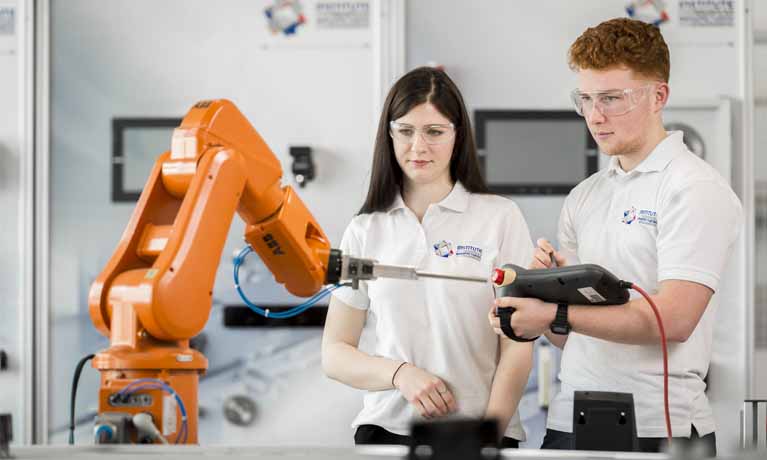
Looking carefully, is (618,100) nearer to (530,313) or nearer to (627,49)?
(627,49)

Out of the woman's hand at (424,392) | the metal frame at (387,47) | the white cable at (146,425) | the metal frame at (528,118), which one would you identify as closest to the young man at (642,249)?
the woman's hand at (424,392)

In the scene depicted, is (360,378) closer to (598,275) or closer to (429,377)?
(429,377)

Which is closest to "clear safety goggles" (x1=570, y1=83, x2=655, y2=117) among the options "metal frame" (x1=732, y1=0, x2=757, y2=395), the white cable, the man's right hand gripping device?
the man's right hand gripping device

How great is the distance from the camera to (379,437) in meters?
2.01

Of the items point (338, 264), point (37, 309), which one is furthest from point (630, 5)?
point (37, 309)

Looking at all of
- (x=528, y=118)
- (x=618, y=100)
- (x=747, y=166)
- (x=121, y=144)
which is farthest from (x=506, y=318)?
(x=121, y=144)

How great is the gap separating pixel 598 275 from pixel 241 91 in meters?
2.09

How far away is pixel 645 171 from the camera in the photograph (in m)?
1.87

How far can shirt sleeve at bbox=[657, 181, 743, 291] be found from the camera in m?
1.71

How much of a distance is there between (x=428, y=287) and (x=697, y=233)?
2.02 ft

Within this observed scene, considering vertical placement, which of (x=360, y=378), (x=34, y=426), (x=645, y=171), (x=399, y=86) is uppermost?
(x=399, y=86)

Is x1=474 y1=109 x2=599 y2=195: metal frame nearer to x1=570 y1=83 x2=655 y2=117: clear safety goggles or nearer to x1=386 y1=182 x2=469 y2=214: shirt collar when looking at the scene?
x1=386 y1=182 x2=469 y2=214: shirt collar

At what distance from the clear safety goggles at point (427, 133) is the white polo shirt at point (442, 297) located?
0.48 ft

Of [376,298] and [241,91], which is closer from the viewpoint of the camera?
[376,298]
